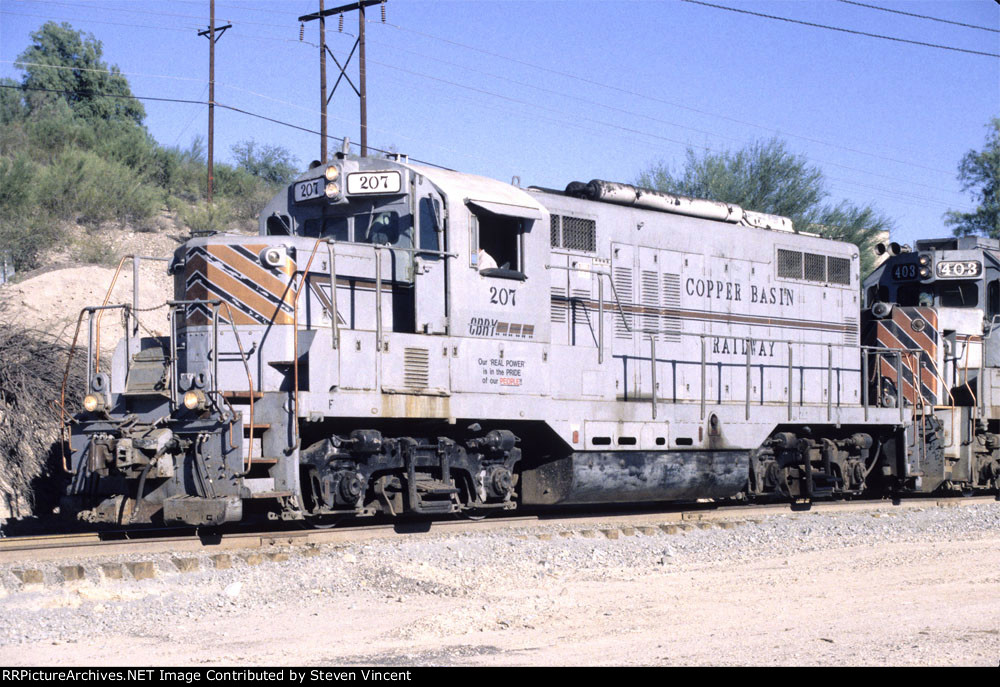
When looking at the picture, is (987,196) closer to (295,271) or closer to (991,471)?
(991,471)

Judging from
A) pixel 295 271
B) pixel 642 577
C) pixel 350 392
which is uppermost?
pixel 295 271

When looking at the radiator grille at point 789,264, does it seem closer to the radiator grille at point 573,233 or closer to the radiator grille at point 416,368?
the radiator grille at point 573,233

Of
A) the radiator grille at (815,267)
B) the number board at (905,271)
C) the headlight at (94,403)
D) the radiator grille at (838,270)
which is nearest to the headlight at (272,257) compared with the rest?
the headlight at (94,403)

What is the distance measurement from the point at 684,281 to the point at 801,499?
12.7 feet

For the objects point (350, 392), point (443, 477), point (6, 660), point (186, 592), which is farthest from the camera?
point (443, 477)

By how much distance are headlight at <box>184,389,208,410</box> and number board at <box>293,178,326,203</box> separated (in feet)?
8.73

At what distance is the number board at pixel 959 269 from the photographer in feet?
52.5

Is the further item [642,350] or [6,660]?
[642,350]

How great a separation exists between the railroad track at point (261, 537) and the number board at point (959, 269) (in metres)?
6.06

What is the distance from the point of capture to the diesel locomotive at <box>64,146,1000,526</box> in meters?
9.32

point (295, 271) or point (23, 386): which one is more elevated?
point (295, 271)

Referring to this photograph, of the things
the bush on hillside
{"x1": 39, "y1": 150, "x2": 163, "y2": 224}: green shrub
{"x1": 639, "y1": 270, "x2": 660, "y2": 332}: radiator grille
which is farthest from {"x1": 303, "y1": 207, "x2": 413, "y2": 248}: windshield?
{"x1": 39, "y1": 150, "x2": 163, "y2": 224}: green shrub

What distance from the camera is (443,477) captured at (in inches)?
410

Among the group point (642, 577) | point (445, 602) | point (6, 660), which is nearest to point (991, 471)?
point (642, 577)
